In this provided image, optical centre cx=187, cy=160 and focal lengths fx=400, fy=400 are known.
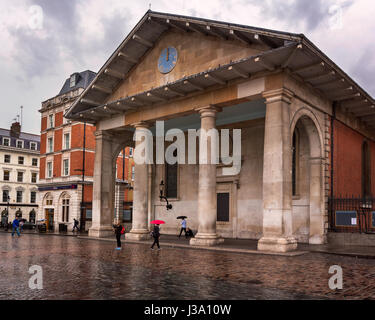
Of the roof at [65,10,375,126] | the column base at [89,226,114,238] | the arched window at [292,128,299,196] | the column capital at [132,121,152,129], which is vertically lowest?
the column base at [89,226,114,238]

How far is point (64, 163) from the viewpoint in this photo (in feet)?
137

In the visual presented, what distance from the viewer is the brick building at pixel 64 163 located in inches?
1577

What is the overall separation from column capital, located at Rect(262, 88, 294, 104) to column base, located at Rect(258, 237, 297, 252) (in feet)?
19.0

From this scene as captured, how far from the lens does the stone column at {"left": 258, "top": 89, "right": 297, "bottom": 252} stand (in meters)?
16.2

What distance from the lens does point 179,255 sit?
50.0ft

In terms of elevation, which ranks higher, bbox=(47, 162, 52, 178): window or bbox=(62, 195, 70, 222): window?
bbox=(47, 162, 52, 178): window

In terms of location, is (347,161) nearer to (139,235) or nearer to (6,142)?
(139,235)

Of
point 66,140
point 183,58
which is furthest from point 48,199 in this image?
point 183,58

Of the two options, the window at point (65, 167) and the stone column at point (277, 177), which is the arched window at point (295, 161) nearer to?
the stone column at point (277, 177)

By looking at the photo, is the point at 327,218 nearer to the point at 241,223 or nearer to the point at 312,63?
the point at 241,223

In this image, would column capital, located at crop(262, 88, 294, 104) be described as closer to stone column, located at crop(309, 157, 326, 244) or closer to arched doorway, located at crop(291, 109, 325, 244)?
arched doorway, located at crop(291, 109, 325, 244)

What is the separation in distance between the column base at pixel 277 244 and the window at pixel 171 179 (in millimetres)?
13050

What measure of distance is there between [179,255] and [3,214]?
57521 mm

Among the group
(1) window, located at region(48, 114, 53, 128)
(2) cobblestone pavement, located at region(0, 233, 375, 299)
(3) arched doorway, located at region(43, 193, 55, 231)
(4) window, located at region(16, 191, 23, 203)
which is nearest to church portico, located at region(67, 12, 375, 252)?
(2) cobblestone pavement, located at region(0, 233, 375, 299)
